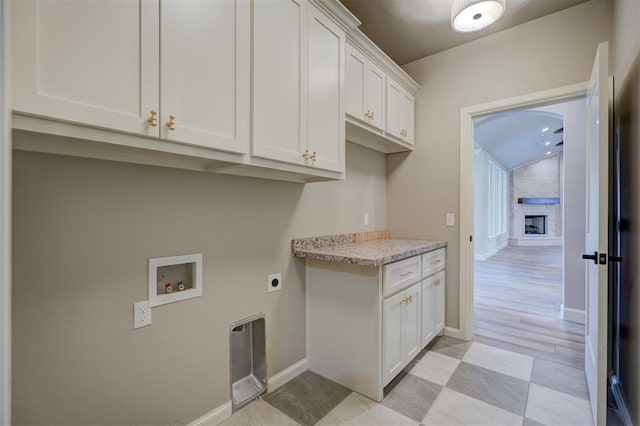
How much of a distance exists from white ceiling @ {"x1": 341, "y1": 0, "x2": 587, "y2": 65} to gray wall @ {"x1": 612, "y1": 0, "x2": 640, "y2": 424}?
1.72 ft

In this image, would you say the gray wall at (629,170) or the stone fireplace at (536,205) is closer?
the gray wall at (629,170)

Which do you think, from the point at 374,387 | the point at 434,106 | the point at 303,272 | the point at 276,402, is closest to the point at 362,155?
the point at 434,106

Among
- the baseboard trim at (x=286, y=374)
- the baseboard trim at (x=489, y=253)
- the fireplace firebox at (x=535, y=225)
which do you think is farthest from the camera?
the fireplace firebox at (x=535, y=225)

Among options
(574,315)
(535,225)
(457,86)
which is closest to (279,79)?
(457,86)

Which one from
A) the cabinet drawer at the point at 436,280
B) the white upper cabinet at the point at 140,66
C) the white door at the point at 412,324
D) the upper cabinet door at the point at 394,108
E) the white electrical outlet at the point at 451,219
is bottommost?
the white door at the point at 412,324

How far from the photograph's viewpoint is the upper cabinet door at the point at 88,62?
0.80m

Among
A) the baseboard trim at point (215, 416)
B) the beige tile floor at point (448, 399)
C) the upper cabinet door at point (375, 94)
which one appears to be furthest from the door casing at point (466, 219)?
the baseboard trim at point (215, 416)

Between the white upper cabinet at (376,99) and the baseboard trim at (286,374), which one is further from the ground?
the white upper cabinet at (376,99)

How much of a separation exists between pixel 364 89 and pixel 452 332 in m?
2.32

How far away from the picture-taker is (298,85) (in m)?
1.60

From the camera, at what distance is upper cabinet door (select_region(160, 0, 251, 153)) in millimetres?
1090

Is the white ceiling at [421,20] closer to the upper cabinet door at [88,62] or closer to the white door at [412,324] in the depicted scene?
the upper cabinet door at [88,62]

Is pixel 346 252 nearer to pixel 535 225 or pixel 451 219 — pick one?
pixel 451 219

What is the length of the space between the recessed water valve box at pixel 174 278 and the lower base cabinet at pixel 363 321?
0.83 metres
